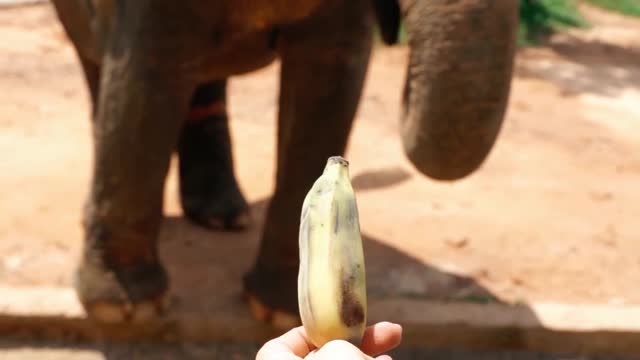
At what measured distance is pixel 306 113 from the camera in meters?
2.87

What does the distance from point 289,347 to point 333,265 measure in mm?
124

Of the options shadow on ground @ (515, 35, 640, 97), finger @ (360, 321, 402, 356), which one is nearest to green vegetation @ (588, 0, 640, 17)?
shadow on ground @ (515, 35, 640, 97)

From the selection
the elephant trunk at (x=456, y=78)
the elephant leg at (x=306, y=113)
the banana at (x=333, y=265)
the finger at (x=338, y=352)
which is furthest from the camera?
the elephant leg at (x=306, y=113)

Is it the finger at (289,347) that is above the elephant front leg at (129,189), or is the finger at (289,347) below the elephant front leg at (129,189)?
above

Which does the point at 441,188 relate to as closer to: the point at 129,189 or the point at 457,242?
the point at 457,242

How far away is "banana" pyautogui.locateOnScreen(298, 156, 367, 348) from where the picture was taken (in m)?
1.20

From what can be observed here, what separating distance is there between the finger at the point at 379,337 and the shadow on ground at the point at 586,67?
5.31m

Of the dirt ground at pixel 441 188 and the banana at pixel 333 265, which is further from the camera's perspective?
the dirt ground at pixel 441 188

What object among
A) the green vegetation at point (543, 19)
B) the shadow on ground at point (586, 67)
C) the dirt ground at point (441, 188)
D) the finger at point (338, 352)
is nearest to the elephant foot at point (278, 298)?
the dirt ground at point (441, 188)

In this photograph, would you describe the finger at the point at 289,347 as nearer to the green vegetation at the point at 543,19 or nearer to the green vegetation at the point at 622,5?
the green vegetation at the point at 543,19

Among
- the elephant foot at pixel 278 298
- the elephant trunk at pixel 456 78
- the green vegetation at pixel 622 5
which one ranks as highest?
the elephant trunk at pixel 456 78

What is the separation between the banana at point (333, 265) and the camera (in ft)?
3.93

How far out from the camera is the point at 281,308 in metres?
3.03

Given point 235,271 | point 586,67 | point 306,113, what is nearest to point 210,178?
point 235,271
